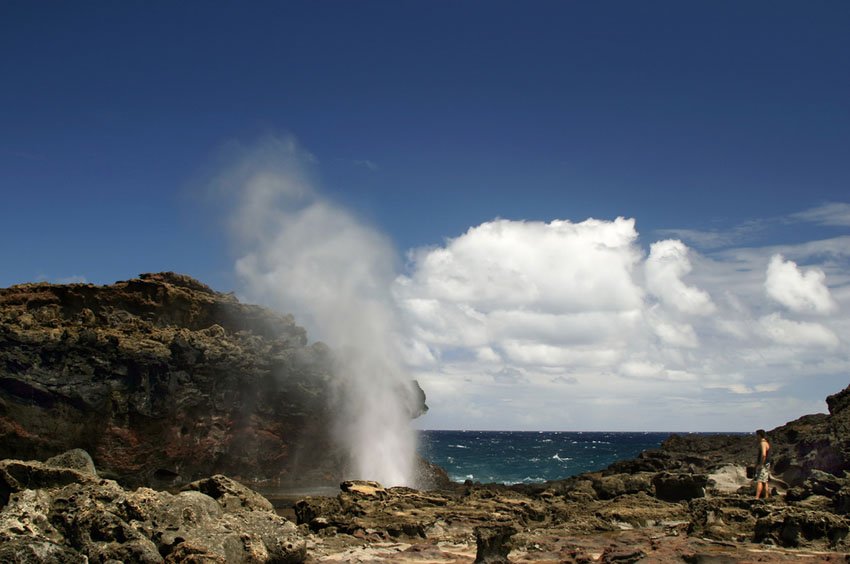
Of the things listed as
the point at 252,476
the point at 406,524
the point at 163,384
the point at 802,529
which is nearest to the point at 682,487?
the point at 802,529

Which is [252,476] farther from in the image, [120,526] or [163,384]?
[120,526]

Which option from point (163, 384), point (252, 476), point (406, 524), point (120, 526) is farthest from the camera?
point (252, 476)

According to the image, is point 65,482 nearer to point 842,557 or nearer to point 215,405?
point 842,557

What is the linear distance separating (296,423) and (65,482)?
2905cm

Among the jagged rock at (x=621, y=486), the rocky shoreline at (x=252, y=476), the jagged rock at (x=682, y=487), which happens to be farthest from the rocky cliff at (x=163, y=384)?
the jagged rock at (x=682, y=487)

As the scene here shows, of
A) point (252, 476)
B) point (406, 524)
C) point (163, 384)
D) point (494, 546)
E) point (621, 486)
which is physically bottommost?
point (252, 476)

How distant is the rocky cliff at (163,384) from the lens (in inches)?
1270

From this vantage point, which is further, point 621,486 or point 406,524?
point 621,486

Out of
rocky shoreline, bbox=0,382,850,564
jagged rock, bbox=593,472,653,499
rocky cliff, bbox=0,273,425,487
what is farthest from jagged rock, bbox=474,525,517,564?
rocky cliff, bbox=0,273,425,487

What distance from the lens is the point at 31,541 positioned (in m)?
9.36

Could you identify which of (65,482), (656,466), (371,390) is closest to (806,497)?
(656,466)

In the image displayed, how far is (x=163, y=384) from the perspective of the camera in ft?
114

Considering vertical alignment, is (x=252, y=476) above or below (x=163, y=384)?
below

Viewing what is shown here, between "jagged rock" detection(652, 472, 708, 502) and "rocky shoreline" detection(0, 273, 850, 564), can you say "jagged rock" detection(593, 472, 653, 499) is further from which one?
"jagged rock" detection(652, 472, 708, 502)
